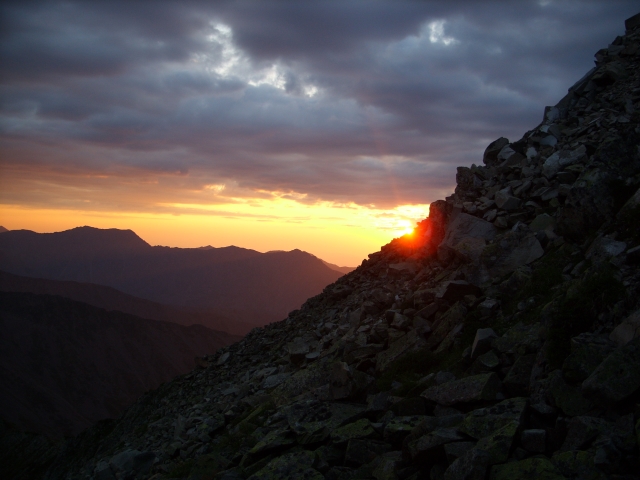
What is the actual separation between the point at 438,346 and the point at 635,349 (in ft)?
22.1

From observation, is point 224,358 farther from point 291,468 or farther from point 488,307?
point 291,468

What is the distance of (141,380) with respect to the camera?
114 meters

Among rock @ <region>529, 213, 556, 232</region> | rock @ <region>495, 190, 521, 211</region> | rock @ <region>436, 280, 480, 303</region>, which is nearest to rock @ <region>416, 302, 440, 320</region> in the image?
rock @ <region>436, 280, 480, 303</region>

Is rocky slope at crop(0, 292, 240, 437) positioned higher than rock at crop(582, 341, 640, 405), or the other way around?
rock at crop(582, 341, 640, 405)

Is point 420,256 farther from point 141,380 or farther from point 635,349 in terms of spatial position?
point 141,380

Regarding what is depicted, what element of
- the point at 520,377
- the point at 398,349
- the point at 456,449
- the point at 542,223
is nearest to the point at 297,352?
the point at 398,349

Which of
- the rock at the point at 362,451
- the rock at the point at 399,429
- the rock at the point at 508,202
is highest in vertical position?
the rock at the point at 508,202

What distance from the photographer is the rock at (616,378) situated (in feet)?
23.7

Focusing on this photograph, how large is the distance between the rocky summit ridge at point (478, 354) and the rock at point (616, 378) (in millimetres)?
23

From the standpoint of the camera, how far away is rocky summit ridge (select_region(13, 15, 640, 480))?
7.48 metres

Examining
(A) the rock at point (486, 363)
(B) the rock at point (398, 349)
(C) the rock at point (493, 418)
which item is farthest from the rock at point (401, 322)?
(C) the rock at point (493, 418)

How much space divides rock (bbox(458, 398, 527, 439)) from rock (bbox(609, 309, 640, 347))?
6.75ft

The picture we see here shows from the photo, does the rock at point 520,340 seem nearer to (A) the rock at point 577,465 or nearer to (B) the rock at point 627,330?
(B) the rock at point 627,330

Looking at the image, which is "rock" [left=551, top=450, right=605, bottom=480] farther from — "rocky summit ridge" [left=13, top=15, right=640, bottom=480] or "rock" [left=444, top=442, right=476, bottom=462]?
"rock" [left=444, top=442, right=476, bottom=462]
